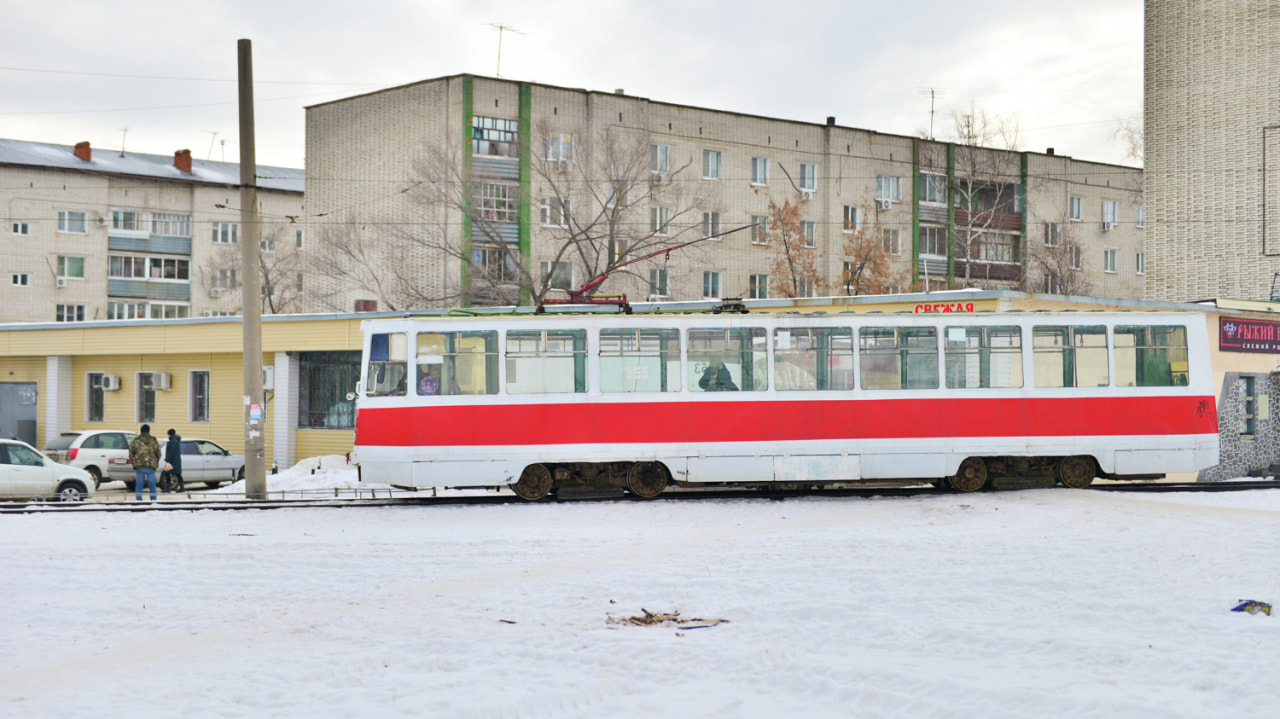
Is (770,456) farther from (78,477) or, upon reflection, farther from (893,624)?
(78,477)

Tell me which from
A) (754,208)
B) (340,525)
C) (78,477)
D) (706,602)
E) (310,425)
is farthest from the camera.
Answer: (754,208)

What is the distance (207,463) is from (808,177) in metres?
30.2

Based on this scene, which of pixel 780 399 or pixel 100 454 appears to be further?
pixel 100 454

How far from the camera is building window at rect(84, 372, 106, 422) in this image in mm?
34125

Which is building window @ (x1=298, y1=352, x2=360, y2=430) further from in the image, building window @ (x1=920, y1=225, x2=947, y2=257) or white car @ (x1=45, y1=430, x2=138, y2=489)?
building window @ (x1=920, y1=225, x2=947, y2=257)

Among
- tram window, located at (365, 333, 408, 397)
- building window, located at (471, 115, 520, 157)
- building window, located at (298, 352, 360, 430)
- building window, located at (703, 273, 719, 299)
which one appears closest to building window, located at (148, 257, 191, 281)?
building window, located at (471, 115, 520, 157)

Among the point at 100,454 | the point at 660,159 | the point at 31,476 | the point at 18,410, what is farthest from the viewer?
the point at 660,159

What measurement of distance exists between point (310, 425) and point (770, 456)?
1763cm

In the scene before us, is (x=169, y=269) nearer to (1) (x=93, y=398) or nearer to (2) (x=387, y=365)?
(1) (x=93, y=398)

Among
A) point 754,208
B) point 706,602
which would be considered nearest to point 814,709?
point 706,602

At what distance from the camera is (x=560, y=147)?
42750 mm

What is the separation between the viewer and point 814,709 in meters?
6.30

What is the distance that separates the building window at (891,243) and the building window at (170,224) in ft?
134

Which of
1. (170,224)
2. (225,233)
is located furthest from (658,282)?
(170,224)
